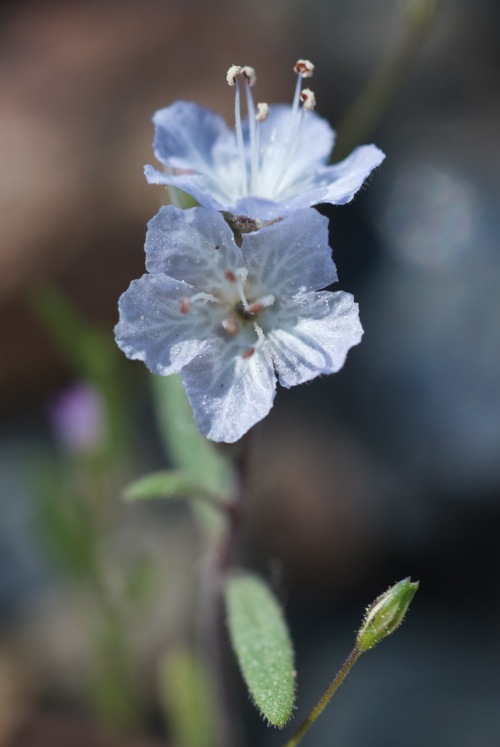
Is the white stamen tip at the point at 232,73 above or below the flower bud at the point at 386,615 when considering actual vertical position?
above

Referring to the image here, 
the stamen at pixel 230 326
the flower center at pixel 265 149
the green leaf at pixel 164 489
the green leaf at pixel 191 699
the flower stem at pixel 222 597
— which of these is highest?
the flower center at pixel 265 149

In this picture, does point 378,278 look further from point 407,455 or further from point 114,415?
point 114,415

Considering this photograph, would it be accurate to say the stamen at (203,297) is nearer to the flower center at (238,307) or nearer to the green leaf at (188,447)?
the flower center at (238,307)

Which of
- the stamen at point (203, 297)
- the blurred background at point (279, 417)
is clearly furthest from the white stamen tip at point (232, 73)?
the blurred background at point (279, 417)

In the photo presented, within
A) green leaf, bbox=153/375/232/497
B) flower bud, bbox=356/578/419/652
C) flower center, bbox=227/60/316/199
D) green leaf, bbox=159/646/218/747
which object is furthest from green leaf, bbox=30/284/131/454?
flower bud, bbox=356/578/419/652

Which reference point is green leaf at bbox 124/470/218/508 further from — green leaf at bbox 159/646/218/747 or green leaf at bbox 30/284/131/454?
green leaf at bbox 159/646/218/747

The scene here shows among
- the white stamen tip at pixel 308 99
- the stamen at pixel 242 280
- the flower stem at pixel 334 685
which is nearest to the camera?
the flower stem at pixel 334 685
